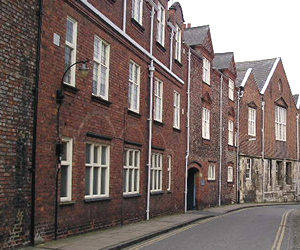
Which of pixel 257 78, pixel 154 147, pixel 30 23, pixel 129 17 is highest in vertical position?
pixel 257 78

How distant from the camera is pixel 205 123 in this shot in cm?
2853

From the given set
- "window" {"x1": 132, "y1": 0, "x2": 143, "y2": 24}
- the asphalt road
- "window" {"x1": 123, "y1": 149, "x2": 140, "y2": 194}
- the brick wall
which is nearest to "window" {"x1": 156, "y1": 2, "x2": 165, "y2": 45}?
"window" {"x1": 132, "y1": 0, "x2": 143, "y2": 24}

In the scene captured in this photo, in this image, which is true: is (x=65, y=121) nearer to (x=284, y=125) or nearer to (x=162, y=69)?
(x=162, y=69)

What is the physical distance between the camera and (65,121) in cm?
1214

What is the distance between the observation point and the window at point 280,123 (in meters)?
43.3

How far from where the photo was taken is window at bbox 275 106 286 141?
4331cm

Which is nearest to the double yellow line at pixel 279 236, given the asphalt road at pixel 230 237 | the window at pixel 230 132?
the asphalt road at pixel 230 237

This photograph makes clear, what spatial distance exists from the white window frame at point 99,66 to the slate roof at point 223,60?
19.7m

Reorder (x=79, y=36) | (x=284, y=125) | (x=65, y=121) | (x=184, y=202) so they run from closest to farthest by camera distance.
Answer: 1. (x=65, y=121)
2. (x=79, y=36)
3. (x=184, y=202)
4. (x=284, y=125)

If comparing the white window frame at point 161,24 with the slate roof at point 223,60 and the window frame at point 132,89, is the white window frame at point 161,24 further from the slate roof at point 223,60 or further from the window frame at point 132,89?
the slate roof at point 223,60

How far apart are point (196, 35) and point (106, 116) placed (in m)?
15.7

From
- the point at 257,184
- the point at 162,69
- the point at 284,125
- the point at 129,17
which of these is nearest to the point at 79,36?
the point at 129,17

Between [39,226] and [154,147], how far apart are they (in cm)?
907

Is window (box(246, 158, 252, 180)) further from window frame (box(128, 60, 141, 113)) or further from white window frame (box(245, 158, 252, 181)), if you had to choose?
window frame (box(128, 60, 141, 113))
